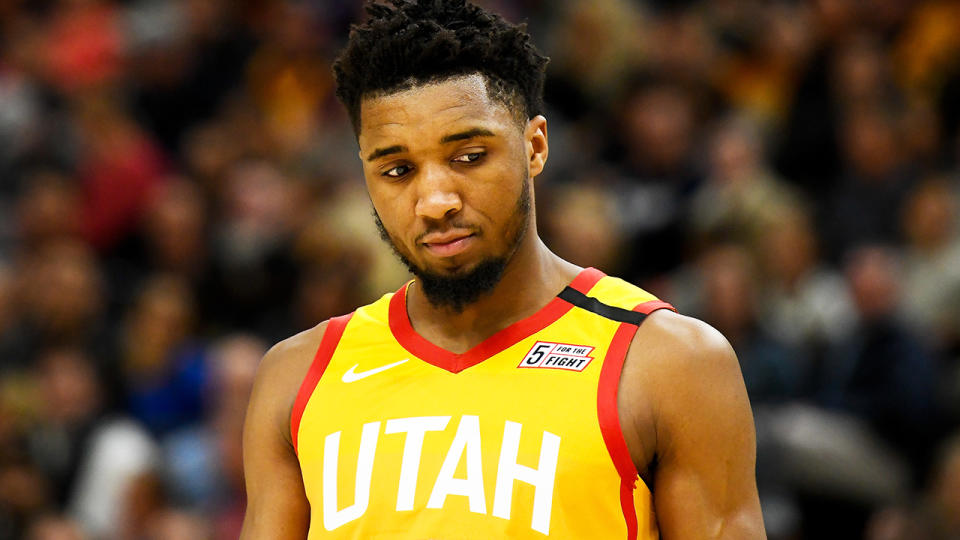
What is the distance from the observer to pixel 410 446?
2.97 meters

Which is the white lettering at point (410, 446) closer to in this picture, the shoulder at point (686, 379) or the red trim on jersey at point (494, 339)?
the red trim on jersey at point (494, 339)

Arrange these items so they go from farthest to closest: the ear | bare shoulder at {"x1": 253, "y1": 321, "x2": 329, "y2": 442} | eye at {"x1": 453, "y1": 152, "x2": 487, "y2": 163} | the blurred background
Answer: the blurred background
bare shoulder at {"x1": 253, "y1": 321, "x2": 329, "y2": 442}
the ear
eye at {"x1": 453, "y1": 152, "x2": 487, "y2": 163}

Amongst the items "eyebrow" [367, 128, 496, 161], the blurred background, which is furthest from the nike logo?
the blurred background

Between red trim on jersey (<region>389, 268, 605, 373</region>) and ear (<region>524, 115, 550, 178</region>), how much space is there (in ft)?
0.95

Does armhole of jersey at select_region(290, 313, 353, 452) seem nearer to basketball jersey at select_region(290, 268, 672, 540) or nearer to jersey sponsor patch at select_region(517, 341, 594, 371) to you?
basketball jersey at select_region(290, 268, 672, 540)

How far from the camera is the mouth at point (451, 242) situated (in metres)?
2.95

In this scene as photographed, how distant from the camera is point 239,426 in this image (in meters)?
6.77

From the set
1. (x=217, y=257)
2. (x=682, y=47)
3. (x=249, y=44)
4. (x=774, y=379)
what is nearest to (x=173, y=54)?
(x=249, y=44)

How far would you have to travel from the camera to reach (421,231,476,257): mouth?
295 centimetres

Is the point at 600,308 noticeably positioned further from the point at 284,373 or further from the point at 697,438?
the point at 284,373

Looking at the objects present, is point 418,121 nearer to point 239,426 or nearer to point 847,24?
point 239,426

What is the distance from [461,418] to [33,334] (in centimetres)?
563

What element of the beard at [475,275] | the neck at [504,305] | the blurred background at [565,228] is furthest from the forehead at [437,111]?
the blurred background at [565,228]

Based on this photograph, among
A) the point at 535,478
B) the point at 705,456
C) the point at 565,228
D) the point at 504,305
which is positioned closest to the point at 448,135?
the point at 504,305
